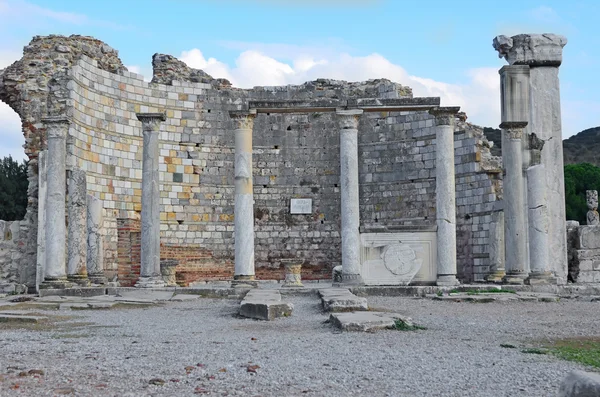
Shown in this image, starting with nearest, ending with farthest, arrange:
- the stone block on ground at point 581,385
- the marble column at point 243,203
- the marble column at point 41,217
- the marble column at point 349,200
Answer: the stone block on ground at point 581,385 → the marble column at point 41,217 → the marble column at point 349,200 → the marble column at point 243,203

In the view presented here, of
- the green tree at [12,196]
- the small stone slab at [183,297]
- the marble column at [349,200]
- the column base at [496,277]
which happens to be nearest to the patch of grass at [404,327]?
the small stone slab at [183,297]

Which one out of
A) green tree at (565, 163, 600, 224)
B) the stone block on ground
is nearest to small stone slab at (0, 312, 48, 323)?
the stone block on ground

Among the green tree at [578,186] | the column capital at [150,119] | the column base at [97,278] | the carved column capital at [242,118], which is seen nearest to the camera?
the carved column capital at [242,118]

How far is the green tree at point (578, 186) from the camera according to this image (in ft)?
149

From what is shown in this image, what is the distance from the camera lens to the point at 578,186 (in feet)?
160

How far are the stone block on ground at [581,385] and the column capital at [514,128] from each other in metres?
16.9

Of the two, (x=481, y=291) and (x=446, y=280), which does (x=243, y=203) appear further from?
(x=481, y=291)

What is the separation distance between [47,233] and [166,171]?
656cm

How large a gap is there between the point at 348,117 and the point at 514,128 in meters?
4.70

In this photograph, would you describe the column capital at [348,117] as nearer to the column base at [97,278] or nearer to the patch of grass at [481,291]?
the patch of grass at [481,291]

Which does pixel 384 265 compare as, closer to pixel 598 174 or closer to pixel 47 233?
pixel 47 233

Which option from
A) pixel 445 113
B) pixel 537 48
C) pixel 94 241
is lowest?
pixel 94 241

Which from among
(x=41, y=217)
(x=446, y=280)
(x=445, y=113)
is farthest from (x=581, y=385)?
(x=41, y=217)

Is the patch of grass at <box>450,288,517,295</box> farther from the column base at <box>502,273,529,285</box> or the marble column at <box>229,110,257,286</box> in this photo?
the marble column at <box>229,110,257,286</box>
